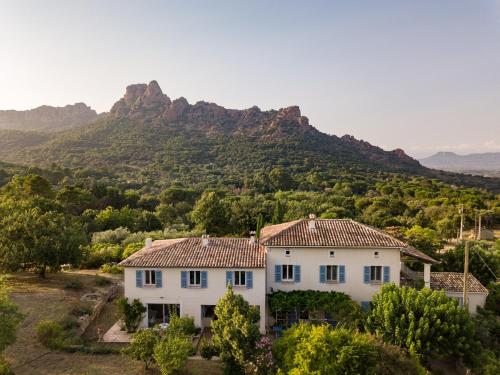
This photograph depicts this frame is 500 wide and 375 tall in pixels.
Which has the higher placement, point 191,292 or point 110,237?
point 191,292

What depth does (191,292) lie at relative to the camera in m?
21.8

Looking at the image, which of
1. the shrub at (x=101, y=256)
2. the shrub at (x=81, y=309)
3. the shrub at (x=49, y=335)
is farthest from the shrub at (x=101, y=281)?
the shrub at (x=49, y=335)

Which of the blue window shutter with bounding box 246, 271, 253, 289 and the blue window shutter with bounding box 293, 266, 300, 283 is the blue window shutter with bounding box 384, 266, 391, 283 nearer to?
the blue window shutter with bounding box 293, 266, 300, 283

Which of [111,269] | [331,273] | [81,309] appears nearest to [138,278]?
[81,309]

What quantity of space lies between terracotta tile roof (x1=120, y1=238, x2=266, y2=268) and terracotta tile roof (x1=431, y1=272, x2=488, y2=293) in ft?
36.7

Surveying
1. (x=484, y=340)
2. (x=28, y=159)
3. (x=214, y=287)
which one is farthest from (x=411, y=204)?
(x=28, y=159)

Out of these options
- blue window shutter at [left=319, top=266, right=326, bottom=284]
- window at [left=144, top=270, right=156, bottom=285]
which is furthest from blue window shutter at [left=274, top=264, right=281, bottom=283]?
window at [left=144, top=270, right=156, bottom=285]

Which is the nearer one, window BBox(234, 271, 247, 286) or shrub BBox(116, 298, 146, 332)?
shrub BBox(116, 298, 146, 332)

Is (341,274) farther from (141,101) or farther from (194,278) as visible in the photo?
(141,101)

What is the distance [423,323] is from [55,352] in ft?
59.3

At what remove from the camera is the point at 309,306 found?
69.2 feet

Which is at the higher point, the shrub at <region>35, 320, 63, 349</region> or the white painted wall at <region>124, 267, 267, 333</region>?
the white painted wall at <region>124, 267, 267, 333</region>

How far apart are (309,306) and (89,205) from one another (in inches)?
2046

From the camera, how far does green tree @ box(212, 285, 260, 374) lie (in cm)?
1612
